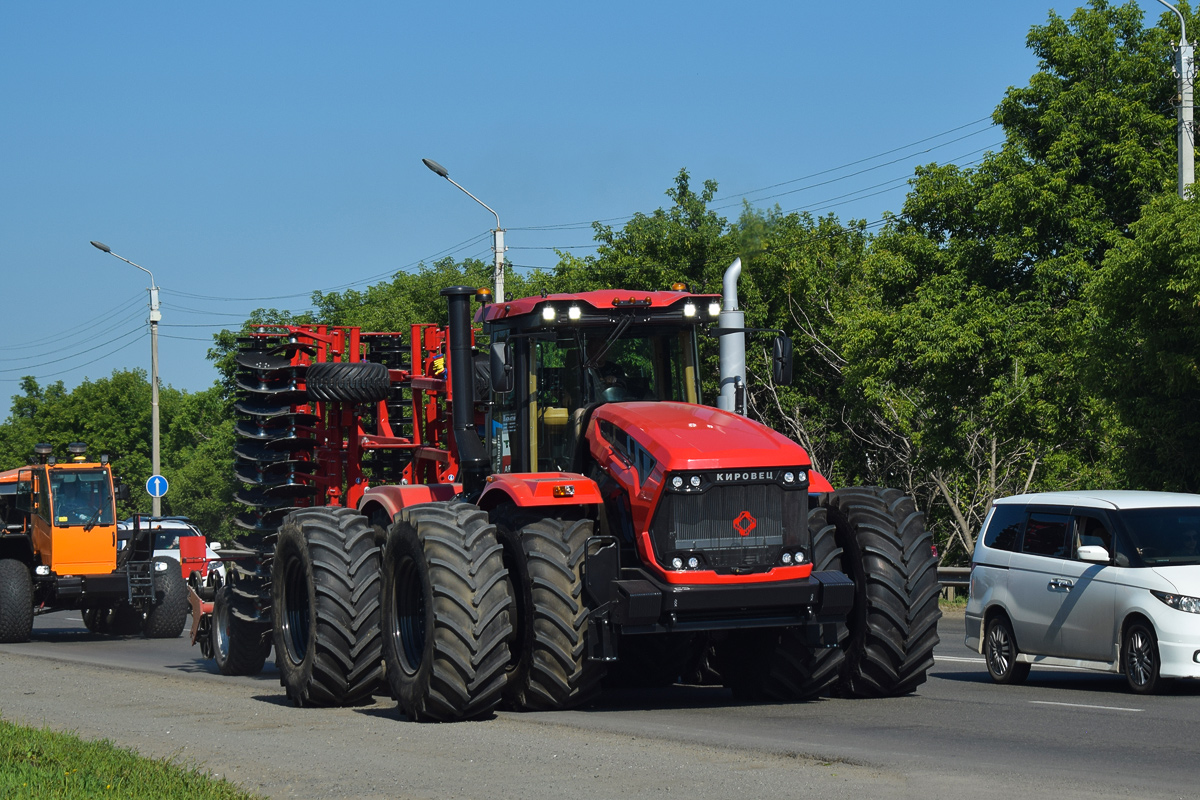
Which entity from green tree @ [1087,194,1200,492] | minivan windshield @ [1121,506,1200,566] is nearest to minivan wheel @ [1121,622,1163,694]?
minivan windshield @ [1121,506,1200,566]

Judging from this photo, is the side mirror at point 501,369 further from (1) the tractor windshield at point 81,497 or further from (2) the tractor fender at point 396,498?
(1) the tractor windshield at point 81,497

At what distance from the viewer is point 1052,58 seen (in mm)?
33844

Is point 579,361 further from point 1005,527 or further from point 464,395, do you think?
point 1005,527

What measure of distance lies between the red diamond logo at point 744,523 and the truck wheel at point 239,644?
322 inches

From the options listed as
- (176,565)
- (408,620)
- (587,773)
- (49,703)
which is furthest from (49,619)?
(587,773)

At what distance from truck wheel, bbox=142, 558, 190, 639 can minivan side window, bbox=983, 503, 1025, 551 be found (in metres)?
16.0

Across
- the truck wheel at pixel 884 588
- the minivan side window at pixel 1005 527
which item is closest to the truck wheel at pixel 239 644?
the truck wheel at pixel 884 588

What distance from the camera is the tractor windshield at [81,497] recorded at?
27047mm

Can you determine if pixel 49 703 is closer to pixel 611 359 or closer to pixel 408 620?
pixel 408 620

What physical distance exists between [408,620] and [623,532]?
2039mm

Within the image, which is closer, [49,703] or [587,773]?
[587,773]

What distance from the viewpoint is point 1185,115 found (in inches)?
1005

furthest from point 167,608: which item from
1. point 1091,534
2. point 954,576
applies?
point 1091,534

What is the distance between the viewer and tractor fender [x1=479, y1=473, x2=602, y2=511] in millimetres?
11453
